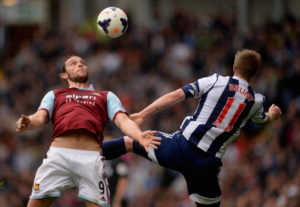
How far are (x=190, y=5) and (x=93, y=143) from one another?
15327 mm

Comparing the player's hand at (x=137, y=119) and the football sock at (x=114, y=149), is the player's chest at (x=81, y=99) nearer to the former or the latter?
the player's hand at (x=137, y=119)

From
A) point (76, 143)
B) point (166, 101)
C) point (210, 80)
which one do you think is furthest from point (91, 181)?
point (210, 80)

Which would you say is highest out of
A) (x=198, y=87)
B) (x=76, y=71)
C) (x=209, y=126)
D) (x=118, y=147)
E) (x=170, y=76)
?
(x=76, y=71)

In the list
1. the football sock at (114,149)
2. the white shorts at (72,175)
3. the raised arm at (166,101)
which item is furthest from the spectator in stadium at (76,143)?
the football sock at (114,149)

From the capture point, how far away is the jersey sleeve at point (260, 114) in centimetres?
1054

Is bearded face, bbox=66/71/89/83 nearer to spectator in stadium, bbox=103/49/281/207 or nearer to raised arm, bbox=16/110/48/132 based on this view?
raised arm, bbox=16/110/48/132

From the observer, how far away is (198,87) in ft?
33.3

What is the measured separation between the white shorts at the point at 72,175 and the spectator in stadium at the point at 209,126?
0.86 metres

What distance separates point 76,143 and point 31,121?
1.96 ft

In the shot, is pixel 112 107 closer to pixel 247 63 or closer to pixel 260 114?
pixel 247 63

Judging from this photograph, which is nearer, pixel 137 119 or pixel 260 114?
pixel 137 119

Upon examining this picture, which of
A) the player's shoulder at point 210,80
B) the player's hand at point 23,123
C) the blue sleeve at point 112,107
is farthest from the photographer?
the player's shoulder at point 210,80

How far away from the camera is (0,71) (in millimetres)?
25312

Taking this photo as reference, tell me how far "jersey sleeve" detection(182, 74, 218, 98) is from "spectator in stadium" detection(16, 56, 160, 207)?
84 cm
